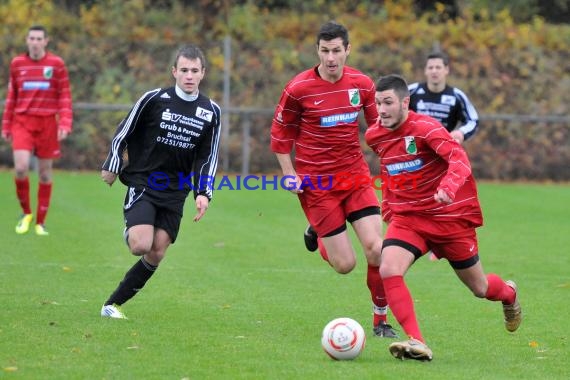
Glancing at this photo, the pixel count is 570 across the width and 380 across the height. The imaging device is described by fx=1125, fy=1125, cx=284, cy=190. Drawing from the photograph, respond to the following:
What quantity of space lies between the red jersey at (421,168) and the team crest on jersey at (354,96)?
1007 millimetres

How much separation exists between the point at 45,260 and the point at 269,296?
2773mm

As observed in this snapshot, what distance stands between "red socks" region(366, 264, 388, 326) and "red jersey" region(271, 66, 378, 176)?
821 millimetres

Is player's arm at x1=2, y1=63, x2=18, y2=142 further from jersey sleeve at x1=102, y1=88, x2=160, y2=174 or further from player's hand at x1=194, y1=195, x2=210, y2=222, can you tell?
player's hand at x1=194, y1=195, x2=210, y2=222

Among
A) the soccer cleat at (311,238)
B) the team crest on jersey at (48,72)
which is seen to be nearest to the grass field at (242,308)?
the soccer cleat at (311,238)

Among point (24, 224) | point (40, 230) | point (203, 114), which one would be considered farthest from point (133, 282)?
point (24, 224)

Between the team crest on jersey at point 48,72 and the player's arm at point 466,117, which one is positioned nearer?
the player's arm at point 466,117

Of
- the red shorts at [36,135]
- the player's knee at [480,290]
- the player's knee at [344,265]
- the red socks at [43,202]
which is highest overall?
the red shorts at [36,135]

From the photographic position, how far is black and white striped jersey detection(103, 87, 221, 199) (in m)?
7.75

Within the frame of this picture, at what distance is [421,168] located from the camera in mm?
6840

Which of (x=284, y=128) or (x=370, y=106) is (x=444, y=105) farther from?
(x=284, y=128)

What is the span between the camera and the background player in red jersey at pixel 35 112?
12766mm

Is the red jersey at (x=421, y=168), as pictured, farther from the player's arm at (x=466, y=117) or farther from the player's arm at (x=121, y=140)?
the player's arm at (x=466, y=117)

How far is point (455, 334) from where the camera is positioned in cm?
738

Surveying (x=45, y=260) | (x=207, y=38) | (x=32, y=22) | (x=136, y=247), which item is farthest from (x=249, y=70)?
(x=136, y=247)
